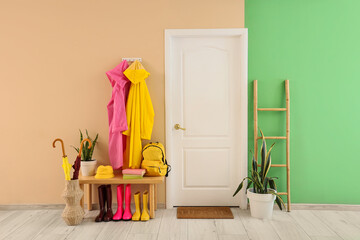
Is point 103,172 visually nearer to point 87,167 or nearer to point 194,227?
point 87,167

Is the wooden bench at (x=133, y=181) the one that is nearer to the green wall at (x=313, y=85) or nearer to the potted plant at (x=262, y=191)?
the potted plant at (x=262, y=191)

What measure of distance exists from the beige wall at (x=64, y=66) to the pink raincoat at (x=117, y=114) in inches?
7.1

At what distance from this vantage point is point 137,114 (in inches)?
125

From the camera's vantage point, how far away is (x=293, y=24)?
3.29m

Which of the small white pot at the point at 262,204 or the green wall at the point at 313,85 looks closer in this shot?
the small white pot at the point at 262,204

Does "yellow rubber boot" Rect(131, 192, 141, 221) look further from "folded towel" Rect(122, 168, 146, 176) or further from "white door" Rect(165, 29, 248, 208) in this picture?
"white door" Rect(165, 29, 248, 208)

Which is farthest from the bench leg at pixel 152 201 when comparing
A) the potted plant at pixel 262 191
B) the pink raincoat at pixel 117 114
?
the potted plant at pixel 262 191

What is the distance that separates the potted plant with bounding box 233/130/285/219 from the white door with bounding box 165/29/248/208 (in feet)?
0.79

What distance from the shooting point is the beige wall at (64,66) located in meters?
3.30

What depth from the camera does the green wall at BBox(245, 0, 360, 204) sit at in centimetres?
327

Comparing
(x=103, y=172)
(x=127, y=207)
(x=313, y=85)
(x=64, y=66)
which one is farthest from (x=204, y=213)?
(x=64, y=66)

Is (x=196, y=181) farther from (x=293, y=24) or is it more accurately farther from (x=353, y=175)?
(x=293, y=24)

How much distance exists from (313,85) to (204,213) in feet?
6.07

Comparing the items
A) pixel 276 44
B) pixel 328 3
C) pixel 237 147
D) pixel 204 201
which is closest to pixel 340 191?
pixel 237 147
